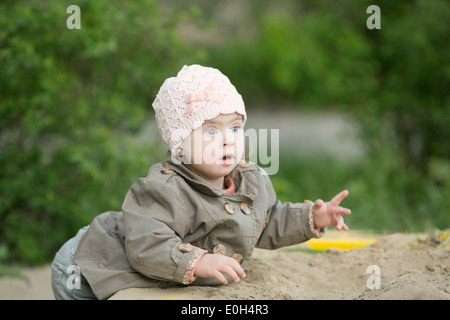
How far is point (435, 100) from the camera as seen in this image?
6738mm

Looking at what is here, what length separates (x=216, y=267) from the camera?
2.27 metres

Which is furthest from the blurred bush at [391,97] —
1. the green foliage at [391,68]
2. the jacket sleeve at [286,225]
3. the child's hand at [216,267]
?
the child's hand at [216,267]

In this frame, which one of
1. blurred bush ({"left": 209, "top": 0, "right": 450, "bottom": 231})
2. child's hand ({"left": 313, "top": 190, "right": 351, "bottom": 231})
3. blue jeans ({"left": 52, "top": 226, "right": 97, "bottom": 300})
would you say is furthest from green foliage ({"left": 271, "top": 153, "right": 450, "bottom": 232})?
blue jeans ({"left": 52, "top": 226, "right": 97, "bottom": 300})

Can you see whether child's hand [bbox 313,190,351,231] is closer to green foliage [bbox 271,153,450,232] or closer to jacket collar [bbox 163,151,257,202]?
jacket collar [bbox 163,151,257,202]

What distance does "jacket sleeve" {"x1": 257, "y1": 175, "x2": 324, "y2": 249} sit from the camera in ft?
9.22

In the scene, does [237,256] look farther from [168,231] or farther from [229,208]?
[168,231]

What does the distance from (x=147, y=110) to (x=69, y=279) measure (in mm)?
3836

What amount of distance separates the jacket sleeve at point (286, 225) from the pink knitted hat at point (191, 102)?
21.2 inches

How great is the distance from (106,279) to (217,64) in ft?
36.4

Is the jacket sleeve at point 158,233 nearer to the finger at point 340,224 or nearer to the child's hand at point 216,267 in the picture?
the child's hand at point 216,267

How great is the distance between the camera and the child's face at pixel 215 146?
2500 millimetres

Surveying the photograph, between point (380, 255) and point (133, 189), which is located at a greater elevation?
point (133, 189)
